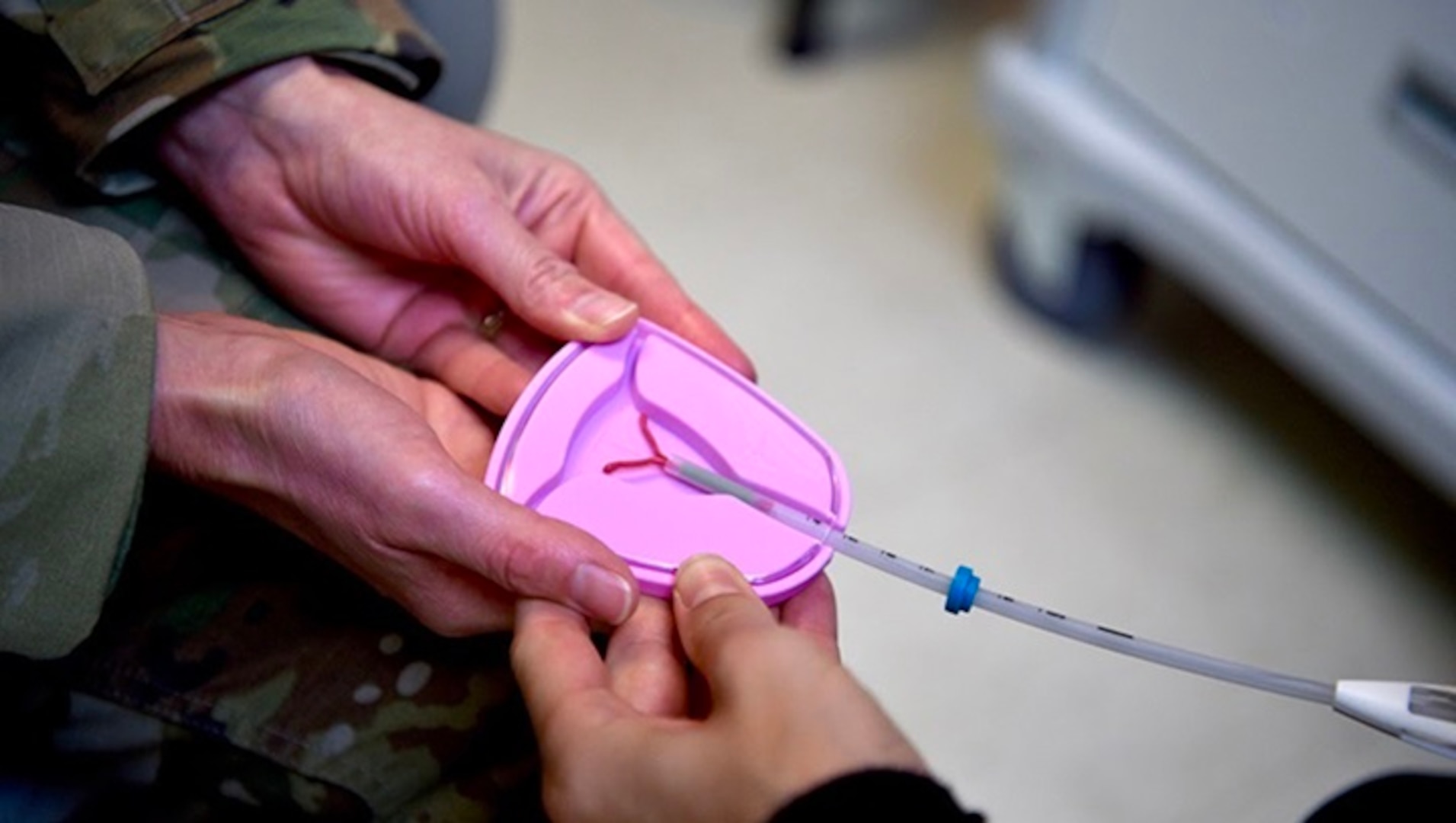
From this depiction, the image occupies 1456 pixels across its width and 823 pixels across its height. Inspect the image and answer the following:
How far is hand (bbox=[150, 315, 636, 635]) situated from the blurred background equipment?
74cm

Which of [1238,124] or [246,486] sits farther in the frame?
[1238,124]

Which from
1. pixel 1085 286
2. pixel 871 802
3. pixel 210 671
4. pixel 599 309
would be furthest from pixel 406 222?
pixel 1085 286

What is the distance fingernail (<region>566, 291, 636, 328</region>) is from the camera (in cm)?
68

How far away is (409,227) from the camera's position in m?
0.72

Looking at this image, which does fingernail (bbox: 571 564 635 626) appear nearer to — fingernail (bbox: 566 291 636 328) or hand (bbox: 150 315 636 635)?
hand (bbox: 150 315 636 635)

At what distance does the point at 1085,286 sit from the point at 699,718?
918 mm

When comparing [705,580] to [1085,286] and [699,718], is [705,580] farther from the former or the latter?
[1085,286]

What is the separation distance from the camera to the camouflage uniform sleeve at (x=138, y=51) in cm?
67

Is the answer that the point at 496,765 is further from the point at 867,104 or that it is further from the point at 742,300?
the point at 867,104

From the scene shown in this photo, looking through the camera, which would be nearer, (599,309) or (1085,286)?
(599,309)

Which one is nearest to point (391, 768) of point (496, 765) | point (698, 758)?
point (496, 765)

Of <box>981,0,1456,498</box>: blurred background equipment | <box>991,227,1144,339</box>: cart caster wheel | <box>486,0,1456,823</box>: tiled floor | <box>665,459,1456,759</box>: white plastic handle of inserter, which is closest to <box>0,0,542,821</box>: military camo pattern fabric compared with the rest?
<box>665,459,1456,759</box>: white plastic handle of inserter

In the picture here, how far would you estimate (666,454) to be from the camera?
2.25ft

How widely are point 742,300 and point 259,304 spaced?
0.77 meters
